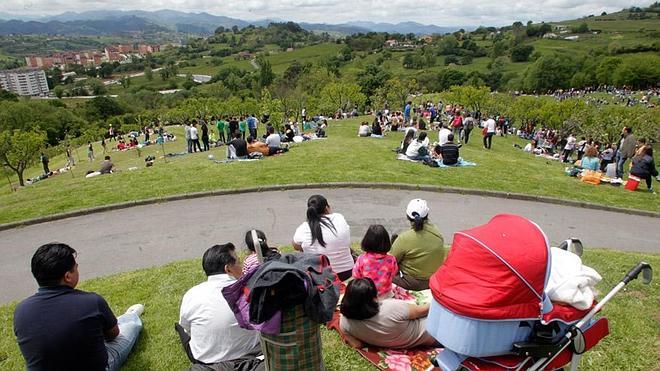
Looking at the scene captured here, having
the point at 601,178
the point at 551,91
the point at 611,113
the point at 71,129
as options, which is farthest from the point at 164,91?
the point at 601,178

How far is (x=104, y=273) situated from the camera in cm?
848

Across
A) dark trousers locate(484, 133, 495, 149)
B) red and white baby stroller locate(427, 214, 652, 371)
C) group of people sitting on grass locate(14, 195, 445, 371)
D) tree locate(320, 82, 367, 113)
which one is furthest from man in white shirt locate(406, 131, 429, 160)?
tree locate(320, 82, 367, 113)

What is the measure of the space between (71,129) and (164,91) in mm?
60248

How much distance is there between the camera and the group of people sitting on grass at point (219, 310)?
156 inches

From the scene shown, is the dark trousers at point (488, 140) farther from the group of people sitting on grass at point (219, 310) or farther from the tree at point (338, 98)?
the tree at point (338, 98)

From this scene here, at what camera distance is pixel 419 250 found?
6.04 meters

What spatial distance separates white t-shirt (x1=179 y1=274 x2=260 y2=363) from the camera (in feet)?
14.6

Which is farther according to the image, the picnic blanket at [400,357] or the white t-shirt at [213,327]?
the picnic blanket at [400,357]

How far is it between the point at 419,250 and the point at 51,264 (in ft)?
14.9

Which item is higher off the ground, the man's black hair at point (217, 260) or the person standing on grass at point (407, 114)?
the man's black hair at point (217, 260)

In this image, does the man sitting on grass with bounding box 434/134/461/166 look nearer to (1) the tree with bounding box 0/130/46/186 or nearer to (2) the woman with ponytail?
(2) the woman with ponytail

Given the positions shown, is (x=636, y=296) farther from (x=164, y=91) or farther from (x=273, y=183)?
(x=164, y=91)

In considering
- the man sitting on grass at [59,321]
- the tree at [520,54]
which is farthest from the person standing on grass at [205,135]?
the tree at [520,54]

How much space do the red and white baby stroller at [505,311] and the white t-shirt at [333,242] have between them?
2685mm
